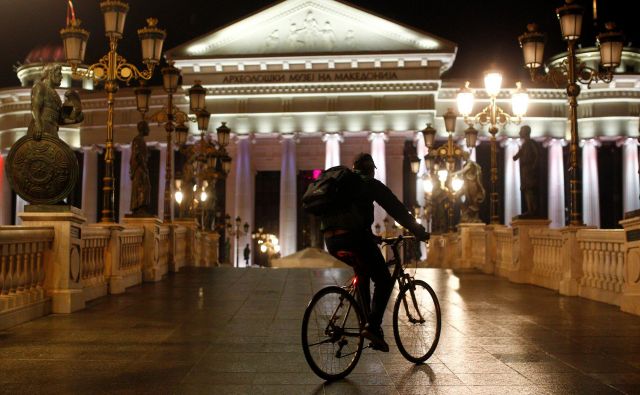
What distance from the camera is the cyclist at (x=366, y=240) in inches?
308

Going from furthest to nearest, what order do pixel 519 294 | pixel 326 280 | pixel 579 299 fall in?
1. pixel 326 280
2. pixel 519 294
3. pixel 579 299

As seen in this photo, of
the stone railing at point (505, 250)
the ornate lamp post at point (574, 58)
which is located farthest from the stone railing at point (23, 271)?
the stone railing at point (505, 250)

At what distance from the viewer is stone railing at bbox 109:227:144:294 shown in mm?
17062

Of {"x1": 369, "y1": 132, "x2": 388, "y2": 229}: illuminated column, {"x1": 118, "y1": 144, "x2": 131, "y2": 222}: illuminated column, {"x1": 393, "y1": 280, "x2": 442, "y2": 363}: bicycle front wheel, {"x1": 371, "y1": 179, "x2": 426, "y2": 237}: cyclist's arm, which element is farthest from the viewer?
{"x1": 118, "y1": 144, "x2": 131, "y2": 222}: illuminated column

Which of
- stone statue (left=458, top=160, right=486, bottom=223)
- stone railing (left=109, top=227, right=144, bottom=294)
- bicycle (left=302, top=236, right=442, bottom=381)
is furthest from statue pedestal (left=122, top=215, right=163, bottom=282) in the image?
bicycle (left=302, top=236, right=442, bottom=381)

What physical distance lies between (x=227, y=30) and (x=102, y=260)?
166 feet

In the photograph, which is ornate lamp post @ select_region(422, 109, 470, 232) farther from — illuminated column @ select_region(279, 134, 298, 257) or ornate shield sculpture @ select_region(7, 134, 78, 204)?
illuminated column @ select_region(279, 134, 298, 257)

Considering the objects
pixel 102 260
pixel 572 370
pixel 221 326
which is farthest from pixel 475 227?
pixel 572 370

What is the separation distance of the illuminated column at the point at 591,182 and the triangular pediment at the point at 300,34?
17105 millimetres

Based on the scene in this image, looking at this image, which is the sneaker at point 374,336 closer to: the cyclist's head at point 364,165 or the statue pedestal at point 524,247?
the cyclist's head at point 364,165

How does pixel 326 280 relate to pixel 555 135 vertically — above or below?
below

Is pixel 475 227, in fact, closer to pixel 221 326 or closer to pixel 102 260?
pixel 102 260

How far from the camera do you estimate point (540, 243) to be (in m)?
20.5

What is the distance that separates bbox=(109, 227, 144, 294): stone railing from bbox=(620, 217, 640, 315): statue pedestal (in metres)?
10.1
